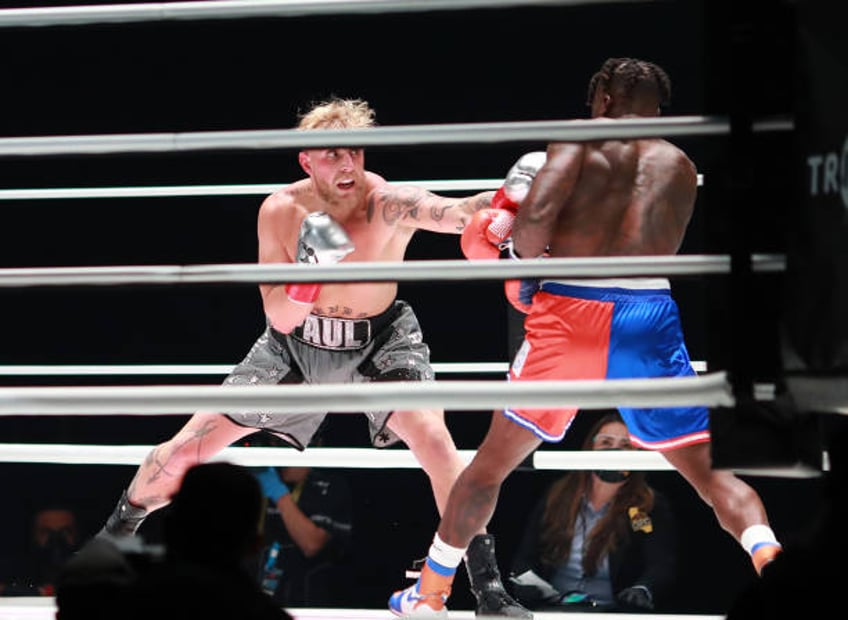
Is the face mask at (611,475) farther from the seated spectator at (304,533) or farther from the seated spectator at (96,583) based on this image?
the seated spectator at (96,583)

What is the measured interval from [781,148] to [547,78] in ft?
9.53

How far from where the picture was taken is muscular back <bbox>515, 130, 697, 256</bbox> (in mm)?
2855

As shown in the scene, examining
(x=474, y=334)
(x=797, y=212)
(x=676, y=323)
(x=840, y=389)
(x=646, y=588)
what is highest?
(x=797, y=212)

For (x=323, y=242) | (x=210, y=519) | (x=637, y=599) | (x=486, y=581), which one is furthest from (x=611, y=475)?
(x=210, y=519)

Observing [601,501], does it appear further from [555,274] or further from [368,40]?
[555,274]

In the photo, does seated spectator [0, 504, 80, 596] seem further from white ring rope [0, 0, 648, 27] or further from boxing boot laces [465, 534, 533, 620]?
white ring rope [0, 0, 648, 27]

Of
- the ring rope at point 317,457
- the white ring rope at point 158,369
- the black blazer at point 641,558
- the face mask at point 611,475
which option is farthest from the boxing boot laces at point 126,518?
the face mask at point 611,475

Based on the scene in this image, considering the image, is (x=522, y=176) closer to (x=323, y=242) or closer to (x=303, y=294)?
(x=323, y=242)

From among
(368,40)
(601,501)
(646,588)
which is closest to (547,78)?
(368,40)

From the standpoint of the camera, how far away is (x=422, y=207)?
3.35m

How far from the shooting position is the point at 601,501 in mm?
4020

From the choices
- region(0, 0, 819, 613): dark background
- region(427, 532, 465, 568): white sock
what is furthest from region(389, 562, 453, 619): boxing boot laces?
region(0, 0, 819, 613): dark background

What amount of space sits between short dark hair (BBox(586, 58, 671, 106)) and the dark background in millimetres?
1212

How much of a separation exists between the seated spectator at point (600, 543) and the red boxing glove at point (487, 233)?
1.19 m
